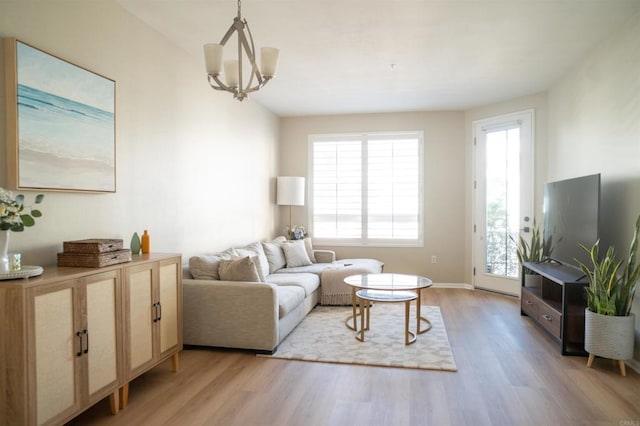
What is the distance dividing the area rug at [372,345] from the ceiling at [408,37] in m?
2.66

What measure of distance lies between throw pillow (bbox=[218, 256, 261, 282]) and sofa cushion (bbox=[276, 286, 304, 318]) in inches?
11.3

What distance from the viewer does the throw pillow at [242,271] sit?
359cm

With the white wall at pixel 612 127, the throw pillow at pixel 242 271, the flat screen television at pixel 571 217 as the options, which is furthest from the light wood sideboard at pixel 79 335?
the white wall at pixel 612 127

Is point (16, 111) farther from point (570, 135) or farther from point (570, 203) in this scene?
point (570, 135)

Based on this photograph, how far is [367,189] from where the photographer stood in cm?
652

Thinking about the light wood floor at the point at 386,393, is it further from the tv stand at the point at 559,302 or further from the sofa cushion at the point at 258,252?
the sofa cushion at the point at 258,252

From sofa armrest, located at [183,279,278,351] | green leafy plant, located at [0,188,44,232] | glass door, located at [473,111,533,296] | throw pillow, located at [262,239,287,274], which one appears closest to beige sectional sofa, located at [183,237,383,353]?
sofa armrest, located at [183,279,278,351]

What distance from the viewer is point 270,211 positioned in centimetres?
636

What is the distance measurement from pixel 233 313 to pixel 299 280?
1.21m

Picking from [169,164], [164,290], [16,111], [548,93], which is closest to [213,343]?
[164,290]

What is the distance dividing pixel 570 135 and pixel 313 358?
11.7ft

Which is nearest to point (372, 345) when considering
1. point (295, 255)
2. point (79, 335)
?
point (295, 255)

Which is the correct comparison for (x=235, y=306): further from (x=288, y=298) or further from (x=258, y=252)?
(x=258, y=252)

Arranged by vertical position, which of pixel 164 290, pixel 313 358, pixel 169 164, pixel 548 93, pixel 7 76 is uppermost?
pixel 548 93
